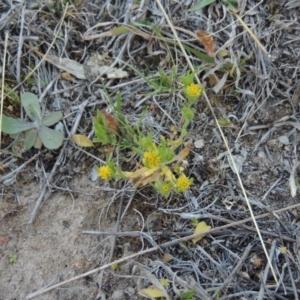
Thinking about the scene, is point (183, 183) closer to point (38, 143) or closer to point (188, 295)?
point (188, 295)

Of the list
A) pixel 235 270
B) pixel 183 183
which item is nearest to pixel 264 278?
pixel 235 270

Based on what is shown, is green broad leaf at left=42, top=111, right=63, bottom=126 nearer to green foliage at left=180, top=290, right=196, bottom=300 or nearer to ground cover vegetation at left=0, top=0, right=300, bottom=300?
ground cover vegetation at left=0, top=0, right=300, bottom=300

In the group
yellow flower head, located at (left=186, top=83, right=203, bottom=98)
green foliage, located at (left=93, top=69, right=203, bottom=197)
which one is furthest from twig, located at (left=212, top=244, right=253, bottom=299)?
yellow flower head, located at (left=186, top=83, right=203, bottom=98)

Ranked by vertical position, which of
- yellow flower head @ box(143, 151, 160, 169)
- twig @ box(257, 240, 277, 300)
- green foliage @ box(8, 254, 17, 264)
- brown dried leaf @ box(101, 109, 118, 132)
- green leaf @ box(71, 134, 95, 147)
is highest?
brown dried leaf @ box(101, 109, 118, 132)

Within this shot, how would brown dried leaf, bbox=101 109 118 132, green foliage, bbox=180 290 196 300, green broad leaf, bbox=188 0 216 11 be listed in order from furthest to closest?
green broad leaf, bbox=188 0 216 11 < brown dried leaf, bbox=101 109 118 132 < green foliage, bbox=180 290 196 300

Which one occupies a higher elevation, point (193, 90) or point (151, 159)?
point (193, 90)

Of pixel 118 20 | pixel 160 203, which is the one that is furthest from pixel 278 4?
pixel 160 203

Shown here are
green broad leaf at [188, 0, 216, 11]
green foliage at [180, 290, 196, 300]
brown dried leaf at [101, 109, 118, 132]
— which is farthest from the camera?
green broad leaf at [188, 0, 216, 11]

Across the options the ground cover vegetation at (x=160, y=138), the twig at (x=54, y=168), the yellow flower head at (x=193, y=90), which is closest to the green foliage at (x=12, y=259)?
the ground cover vegetation at (x=160, y=138)
